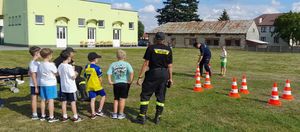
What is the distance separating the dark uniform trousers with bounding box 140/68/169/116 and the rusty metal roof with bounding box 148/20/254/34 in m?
49.7

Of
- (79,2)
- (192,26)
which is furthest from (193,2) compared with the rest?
(79,2)

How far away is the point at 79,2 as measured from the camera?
4022 cm

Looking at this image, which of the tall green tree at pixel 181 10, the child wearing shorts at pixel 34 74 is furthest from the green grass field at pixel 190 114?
the tall green tree at pixel 181 10

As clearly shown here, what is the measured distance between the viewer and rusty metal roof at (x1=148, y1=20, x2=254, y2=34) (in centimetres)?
5412

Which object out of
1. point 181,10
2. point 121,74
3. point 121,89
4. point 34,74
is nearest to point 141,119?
point 121,89

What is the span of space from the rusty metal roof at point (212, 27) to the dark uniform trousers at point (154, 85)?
49723mm

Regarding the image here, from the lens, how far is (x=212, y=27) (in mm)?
57156

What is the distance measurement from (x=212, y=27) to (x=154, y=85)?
5330 centimetres

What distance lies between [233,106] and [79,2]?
3613 cm

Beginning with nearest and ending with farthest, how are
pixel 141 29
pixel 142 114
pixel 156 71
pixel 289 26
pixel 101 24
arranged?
pixel 156 71
pixel 142 114
pixel 101 24
pixel 289 26
pixel 141 29

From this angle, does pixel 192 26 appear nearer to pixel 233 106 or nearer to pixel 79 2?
pixel 79 2

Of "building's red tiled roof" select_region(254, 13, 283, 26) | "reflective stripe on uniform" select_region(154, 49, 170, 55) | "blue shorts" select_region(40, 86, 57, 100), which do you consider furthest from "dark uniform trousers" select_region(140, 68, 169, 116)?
"building's red tiled roof" select_region(254, 13, 283, 26)

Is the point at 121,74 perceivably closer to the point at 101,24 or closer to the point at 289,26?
the point at 101,24

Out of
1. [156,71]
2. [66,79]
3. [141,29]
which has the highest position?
[141,29]
